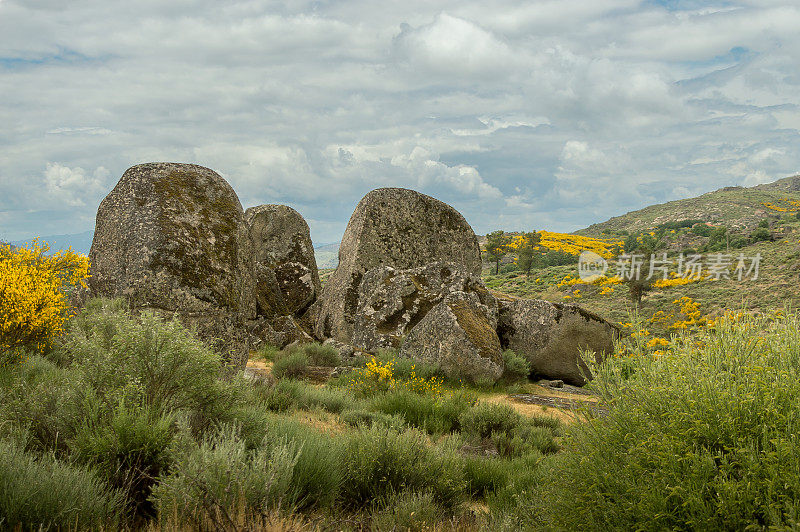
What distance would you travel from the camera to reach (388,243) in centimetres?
1620

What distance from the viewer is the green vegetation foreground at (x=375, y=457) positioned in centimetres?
279

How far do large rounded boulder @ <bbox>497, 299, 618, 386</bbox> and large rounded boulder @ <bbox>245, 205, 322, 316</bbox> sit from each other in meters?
7.73

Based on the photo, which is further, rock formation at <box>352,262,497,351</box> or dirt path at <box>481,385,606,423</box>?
rock formation at <box>352,262,497,351</box>

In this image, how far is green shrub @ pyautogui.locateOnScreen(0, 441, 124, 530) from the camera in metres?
2.76

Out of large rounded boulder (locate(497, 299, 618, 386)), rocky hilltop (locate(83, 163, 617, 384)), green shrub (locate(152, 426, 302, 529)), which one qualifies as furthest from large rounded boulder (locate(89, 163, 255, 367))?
large rounded boulder (locate(497, 299, 618, 386))

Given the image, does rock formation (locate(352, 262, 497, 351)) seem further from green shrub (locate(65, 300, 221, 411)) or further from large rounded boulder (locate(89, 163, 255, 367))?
green shrub (locate(65, 300, 221, 411))

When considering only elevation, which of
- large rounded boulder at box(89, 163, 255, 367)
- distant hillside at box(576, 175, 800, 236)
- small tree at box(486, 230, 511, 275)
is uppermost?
distant hillside at box(576, 175, 800, 236)

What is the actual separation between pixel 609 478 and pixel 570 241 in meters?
111

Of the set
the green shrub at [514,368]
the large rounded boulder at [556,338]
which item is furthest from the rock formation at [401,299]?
the green shrub at [514,368]

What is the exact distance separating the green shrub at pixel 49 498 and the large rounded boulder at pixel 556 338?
11.4 meters

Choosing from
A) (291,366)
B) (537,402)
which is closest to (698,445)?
(537,402)

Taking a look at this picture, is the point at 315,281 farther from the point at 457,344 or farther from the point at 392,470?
the point at 392,470

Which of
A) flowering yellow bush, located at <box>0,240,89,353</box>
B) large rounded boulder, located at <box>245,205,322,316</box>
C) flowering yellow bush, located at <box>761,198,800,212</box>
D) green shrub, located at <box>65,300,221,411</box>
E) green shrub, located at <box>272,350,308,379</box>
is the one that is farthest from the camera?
flowering yellow bush, located at <box>761,198,800,212</box>

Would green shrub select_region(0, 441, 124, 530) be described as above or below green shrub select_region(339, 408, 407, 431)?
above
